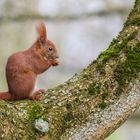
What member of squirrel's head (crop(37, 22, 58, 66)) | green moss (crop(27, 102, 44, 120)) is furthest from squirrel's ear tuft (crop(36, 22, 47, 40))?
green moss (crop(27, 102, 44, 120))

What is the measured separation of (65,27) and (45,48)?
863 centimetres

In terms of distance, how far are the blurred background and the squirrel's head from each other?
6531 millimetres

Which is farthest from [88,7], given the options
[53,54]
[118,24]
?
[53,54]

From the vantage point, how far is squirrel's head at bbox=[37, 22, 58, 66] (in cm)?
522

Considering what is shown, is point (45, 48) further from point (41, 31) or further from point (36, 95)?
point (36, 95)

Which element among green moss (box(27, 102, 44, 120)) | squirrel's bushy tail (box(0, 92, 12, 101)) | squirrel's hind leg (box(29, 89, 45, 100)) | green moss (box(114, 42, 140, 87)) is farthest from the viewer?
squirrel's bushy tail (box(0, 92, 12, 101))

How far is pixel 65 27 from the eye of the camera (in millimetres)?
13938

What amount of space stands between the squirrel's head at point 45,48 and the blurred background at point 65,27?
653 centimetres

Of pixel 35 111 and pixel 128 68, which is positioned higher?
pixel 128 68

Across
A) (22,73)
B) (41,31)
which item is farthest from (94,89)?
(41,31)

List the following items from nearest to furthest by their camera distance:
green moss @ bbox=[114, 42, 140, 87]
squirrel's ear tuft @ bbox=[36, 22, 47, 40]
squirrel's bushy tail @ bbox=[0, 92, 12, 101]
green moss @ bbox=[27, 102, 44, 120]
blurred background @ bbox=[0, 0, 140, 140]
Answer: green moss @ bbox=[27, 102, 44, 120] < green moss @ bbox=[114, 42, 140, 87] < squirrel's bushy tail @ bbox=[0, 92, 12, 101] < squirrel's ear tuft @ bbox=[36, 22, 47, 40] < blurred background @ bbox=[0, 0, 140, 140]

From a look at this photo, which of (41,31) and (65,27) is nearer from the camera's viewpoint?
(41,31)

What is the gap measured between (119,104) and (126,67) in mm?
221

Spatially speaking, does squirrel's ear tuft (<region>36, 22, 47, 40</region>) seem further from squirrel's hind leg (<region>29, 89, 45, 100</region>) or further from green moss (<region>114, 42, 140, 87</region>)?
green moss (<region>114, 42, 140, 87</region>)
